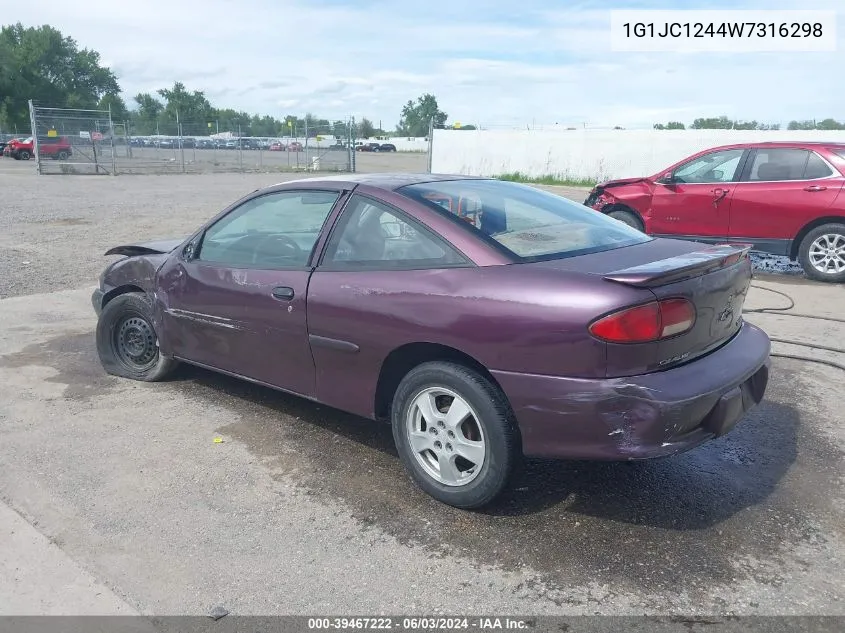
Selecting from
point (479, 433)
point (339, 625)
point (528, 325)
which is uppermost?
point (528, 325)

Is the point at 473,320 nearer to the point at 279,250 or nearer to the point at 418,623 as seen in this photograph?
the point at 418,623

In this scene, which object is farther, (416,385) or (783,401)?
(783,401)

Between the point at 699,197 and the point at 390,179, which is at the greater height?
the point at 390,179

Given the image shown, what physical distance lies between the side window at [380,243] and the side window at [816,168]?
6.96 meters

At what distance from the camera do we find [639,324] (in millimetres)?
2834

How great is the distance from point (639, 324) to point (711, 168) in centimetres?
729

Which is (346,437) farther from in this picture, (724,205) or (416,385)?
(724,205)

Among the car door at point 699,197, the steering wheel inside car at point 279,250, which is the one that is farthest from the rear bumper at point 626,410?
the car door at point 699,197

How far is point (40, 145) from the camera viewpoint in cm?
2648

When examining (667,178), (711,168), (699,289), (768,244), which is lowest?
(768,244)

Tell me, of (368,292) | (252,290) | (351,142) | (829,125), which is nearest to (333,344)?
(368,292)

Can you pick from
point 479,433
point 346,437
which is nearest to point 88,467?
point 346,437

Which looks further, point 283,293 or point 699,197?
point 699,197

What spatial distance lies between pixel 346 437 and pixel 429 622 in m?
1.73
